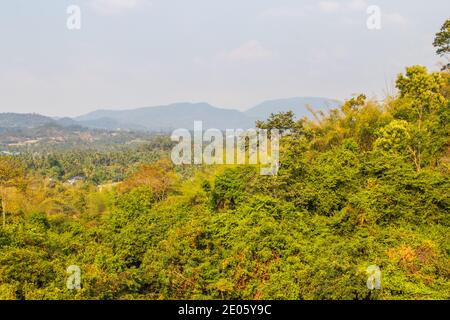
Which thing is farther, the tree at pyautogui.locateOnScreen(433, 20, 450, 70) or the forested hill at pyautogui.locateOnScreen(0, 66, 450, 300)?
the tree at pyautogui.locateOnScreen(433, 20, 450, 70)

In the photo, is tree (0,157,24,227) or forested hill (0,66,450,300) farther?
tree (0,157,24,227)

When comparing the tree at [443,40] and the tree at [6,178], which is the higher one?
the tree at [443,40]

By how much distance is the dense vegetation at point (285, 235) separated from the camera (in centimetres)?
797

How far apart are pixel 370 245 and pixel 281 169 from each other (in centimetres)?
416

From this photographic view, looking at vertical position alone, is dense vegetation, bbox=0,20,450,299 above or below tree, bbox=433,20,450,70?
below

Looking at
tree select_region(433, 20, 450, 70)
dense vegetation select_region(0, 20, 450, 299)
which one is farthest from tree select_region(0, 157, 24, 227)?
tree select_region(433, 20, 450, 70)

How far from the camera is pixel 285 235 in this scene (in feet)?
30.6

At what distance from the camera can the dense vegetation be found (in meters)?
7.97

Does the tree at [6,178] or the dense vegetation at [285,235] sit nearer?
the dense vegetation at [285,235]

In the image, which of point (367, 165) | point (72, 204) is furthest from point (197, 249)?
point (72, 204)

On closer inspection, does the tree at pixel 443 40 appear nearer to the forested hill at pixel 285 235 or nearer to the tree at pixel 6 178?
the forested hill at pixel 285 235

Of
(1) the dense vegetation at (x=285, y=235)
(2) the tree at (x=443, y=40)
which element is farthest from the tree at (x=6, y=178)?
(2) the tree at (x=443, y=40)

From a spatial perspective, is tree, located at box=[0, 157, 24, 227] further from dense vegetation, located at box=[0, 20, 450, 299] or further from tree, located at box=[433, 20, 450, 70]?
tree, located at box=[433, 20, 450, 70]

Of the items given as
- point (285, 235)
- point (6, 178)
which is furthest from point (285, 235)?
point (6, 178)
